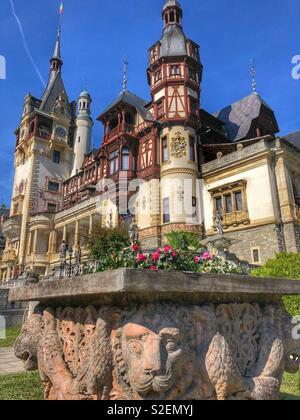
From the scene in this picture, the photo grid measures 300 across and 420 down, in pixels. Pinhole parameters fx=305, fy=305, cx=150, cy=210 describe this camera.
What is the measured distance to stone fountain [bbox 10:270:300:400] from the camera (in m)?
2.57

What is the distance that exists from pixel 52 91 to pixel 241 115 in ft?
103

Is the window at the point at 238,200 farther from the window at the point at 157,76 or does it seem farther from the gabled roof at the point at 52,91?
the gabled roof at the point at 52,91

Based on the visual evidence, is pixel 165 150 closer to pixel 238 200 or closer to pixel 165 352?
pixel 238 200

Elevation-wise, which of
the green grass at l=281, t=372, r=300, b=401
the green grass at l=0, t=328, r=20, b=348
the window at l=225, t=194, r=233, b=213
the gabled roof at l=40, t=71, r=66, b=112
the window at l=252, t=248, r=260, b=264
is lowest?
the green grass at l=281, t=372, r=300, b=401

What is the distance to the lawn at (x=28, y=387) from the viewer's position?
509cm

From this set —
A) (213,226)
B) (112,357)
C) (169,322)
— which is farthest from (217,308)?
(213,226)

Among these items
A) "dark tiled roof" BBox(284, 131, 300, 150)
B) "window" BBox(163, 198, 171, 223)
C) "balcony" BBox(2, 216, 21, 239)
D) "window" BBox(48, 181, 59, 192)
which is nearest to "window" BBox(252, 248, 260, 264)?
"window" BBox(163, 198, 171, 223)

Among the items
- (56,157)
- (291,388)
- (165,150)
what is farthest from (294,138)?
(291,388)

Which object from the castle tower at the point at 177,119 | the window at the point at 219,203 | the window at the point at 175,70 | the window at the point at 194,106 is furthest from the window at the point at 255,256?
the window at the point at 175,70

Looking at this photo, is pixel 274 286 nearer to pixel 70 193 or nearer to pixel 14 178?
pixel 70 193

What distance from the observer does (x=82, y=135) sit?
157ft

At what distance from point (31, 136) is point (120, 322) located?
4599cm

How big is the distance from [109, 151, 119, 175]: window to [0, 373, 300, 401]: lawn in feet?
81.3

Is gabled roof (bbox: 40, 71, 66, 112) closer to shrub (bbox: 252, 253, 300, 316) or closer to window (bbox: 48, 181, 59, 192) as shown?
window (bbox: 48, 181, 59, 192)
